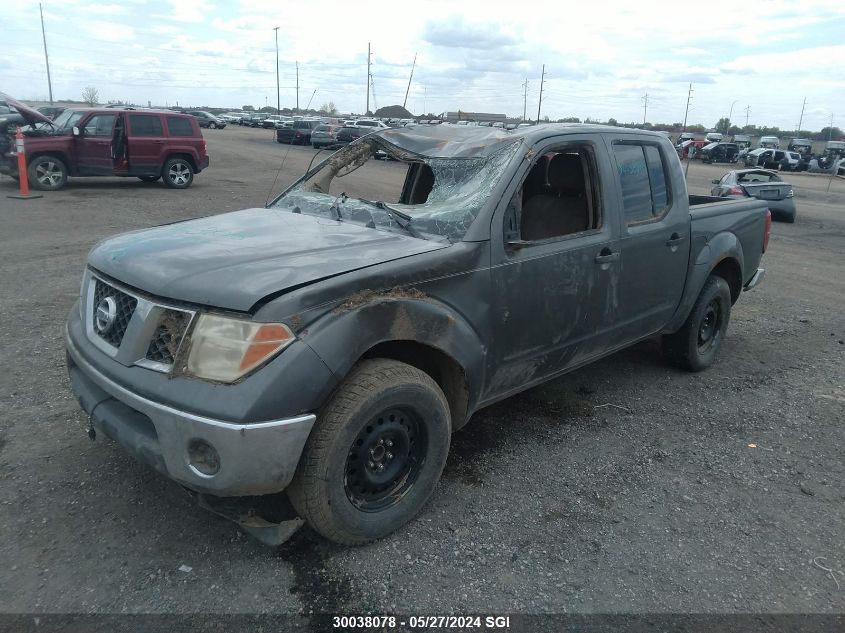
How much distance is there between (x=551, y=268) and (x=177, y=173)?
14.7 metres

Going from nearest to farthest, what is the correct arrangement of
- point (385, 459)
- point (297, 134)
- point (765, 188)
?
1. point (385, 459)
2. point (765, 188)
3. point (297, 134)

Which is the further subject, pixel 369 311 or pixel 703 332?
pixel 703 332

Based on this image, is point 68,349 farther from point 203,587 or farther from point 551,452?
point 551,452

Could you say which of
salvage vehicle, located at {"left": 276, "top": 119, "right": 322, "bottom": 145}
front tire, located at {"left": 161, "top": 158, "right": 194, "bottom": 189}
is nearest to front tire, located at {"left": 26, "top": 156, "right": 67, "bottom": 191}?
front tire, located at {"left": 161, "top": 158, "right": 194, "bottom": 189}

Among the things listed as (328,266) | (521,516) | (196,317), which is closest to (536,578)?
(521,516)

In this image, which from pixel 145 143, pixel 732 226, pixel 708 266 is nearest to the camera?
pixel 708 266

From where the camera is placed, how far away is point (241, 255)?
2.92 meters

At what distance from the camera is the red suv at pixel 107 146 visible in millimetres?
14219

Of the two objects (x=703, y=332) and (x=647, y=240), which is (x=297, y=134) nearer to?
(x=703, y=332)

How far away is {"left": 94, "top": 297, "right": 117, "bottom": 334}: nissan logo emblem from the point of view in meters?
2.86

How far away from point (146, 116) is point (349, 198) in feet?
44.7

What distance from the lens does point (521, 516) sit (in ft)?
10.6

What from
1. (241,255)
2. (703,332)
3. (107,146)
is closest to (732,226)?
(703,332)

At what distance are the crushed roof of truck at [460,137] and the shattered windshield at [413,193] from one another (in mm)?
40
